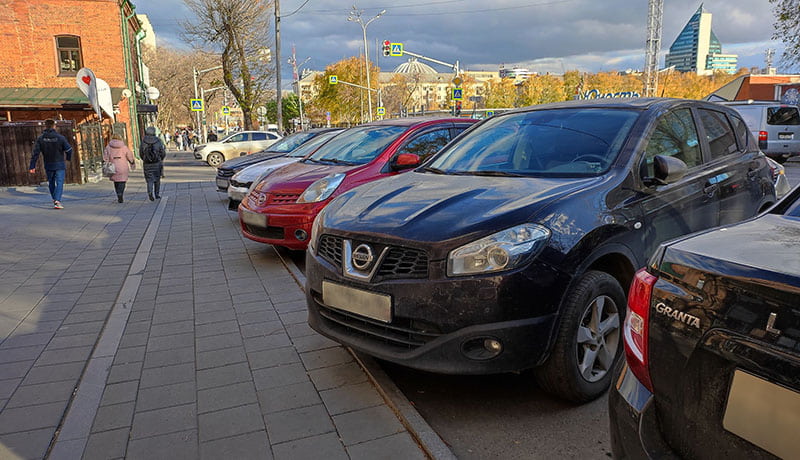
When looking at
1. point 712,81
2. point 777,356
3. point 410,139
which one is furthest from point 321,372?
point 712,81

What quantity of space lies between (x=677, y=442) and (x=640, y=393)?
0.60ft

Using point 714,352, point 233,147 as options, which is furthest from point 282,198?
point 233,147

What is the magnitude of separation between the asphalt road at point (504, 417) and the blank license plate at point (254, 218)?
10.6 ft

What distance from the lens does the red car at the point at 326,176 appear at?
6203 mm

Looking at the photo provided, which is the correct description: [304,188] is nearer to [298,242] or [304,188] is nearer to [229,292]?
[298,242]

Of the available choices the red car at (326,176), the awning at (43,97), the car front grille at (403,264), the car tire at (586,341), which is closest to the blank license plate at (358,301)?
the car front grille at (403,264)

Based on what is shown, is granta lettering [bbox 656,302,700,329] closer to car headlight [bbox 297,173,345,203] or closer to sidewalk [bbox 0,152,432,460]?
sidewalk [bbox 0,152,432,460]

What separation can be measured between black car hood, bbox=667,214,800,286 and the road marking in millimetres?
2965

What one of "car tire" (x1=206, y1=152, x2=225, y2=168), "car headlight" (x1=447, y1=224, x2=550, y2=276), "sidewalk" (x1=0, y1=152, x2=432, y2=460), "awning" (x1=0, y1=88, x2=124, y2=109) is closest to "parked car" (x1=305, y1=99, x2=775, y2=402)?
"car headlight" (x1=447, y1=224, x2=550, y2=276)

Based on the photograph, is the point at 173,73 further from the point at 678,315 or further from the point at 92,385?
the point at 678,315

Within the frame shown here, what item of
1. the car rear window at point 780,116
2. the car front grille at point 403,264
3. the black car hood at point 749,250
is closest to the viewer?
the black car hood at point 749,250

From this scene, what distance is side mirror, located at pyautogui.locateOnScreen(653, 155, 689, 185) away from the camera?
11.1 feet

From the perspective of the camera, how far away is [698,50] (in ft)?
488

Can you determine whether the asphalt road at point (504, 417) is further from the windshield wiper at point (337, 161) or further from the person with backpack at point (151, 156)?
the person with backpack at point (151, 156)
